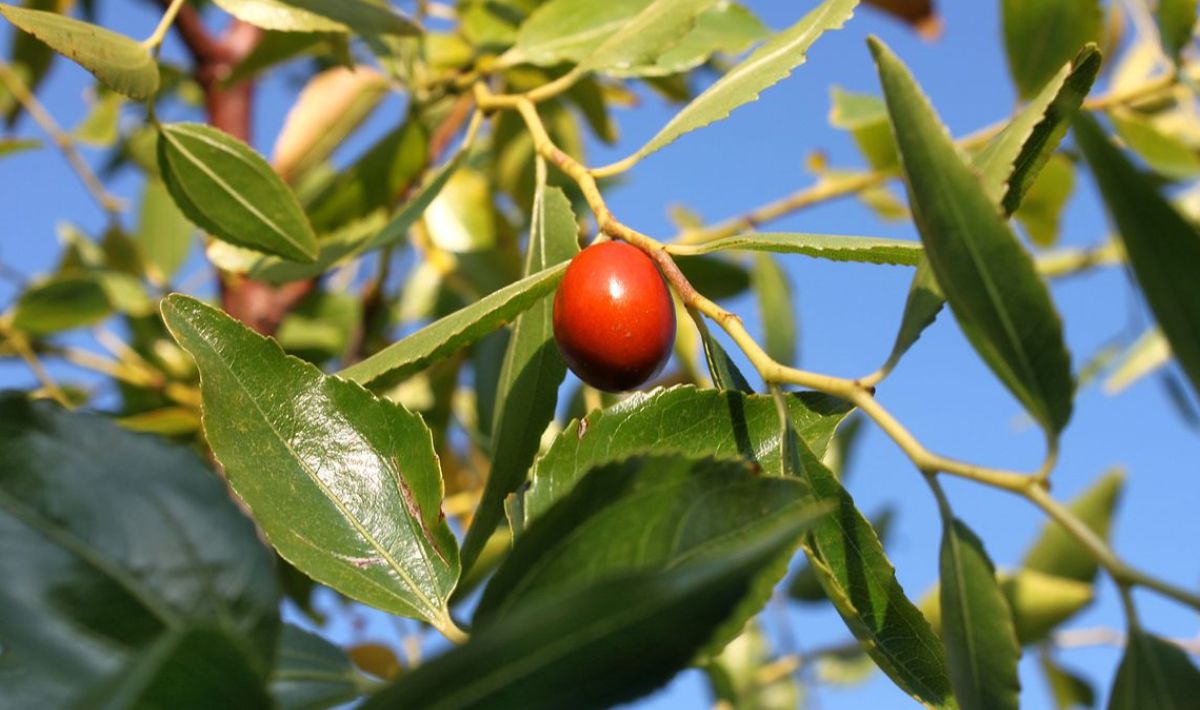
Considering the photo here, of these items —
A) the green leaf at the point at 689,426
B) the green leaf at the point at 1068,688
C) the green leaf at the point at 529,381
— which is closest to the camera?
the green leaf at the point at 689,426

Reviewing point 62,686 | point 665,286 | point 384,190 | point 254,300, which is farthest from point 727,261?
point 62,686

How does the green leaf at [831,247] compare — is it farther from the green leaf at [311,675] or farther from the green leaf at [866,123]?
the green leaf at [866,123]

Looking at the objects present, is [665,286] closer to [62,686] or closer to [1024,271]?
[1024,271]

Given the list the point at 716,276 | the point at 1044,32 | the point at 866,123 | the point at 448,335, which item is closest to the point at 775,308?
the point at 716,276

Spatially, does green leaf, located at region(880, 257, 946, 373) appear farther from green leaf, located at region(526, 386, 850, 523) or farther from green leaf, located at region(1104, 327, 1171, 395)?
green leaf, located at region(1104, 327, 1171, 395)

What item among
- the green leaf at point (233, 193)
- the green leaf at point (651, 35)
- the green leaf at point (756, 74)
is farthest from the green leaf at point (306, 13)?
the green leaf at point (756, 74)

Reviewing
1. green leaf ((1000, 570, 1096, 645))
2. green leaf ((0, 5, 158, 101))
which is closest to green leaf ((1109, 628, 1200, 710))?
green leaf ((0, 5, 158, 101))

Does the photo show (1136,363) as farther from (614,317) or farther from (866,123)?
(614,317)
